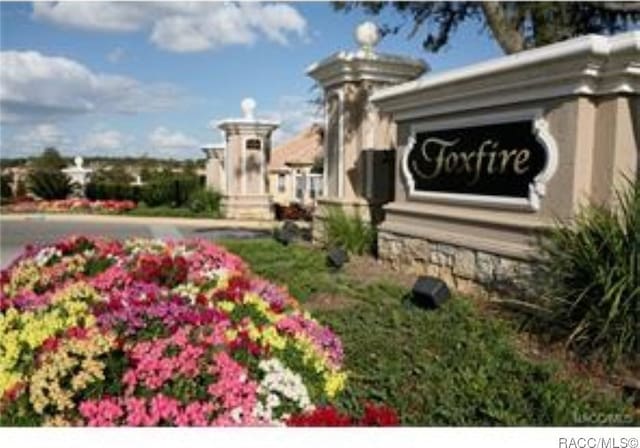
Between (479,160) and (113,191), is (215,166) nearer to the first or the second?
(113,191)

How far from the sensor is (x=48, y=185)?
98.0 feet

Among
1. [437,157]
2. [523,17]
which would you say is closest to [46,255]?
[437,157]

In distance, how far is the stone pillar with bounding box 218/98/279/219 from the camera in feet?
79.8

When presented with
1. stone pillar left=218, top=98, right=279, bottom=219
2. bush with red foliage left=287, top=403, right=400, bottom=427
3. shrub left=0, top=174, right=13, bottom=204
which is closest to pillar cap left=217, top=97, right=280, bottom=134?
stone pillar left=218, top=98, right=279, bottom=219

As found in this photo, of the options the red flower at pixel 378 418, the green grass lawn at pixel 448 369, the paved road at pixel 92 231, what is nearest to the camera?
the red flower at pixel 378 418

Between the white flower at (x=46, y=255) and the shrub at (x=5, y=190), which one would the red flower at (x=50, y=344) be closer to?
the white flower at (x=46, y=255)

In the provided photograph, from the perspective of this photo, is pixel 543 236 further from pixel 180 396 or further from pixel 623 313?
pixel 180 396

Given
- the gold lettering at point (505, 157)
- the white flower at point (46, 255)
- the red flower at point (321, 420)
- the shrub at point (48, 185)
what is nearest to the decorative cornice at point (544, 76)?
the gold lettering at point (505, 157)

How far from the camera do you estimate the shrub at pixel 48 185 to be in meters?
29.8

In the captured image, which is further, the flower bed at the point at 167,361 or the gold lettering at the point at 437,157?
the gold lettering at the point at 437,157

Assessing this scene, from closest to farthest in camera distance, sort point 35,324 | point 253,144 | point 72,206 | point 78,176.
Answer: point 35,324 → point 253,144 → point 72,206 → point 78,176

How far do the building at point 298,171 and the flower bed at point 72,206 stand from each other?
19.3 feet

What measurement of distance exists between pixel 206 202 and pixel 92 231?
6.70 meters

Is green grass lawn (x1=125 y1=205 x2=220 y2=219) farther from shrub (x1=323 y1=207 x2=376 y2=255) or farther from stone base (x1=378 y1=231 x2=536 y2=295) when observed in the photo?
stone base (x1=378 y1=231 x2=536 y2=295)
